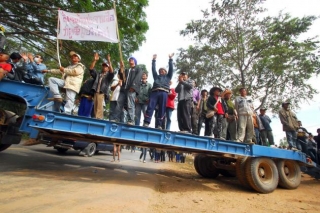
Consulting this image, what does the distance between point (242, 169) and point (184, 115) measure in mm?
2032

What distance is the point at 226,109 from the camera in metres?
6.33

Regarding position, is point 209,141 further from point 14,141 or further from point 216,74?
point 216,74

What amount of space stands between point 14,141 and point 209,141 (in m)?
4.61

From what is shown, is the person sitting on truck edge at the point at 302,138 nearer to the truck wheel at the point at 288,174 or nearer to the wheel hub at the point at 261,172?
the truck wheel at the point at 288,174

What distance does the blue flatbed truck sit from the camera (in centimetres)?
412

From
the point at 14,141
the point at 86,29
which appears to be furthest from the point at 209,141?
the point at 14,141

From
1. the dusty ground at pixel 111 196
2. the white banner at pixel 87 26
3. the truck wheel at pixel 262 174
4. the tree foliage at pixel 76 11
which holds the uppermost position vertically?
the tree foliage at pixel 76 11

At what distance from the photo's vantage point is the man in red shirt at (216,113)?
609cm

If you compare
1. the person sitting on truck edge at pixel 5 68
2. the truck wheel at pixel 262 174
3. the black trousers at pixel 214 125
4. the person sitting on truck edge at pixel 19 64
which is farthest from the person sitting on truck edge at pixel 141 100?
the truck wheel at pixel 262 174

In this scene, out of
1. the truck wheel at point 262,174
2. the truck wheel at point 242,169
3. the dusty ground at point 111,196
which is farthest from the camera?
the truck wheel at point 242,169

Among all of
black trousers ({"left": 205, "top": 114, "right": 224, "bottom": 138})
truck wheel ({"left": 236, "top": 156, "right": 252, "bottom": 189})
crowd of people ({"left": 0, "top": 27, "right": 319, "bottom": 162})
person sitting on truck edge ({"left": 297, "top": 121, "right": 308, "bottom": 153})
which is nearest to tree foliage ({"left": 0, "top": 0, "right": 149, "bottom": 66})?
crowd of people ({"left": 0, "top": 27, "right": 319, "bottom": 162})

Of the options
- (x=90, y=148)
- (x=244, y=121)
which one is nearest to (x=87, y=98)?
(x=90, y=148)

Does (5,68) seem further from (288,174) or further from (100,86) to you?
(288,174)

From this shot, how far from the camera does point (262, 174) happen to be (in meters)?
5.83
